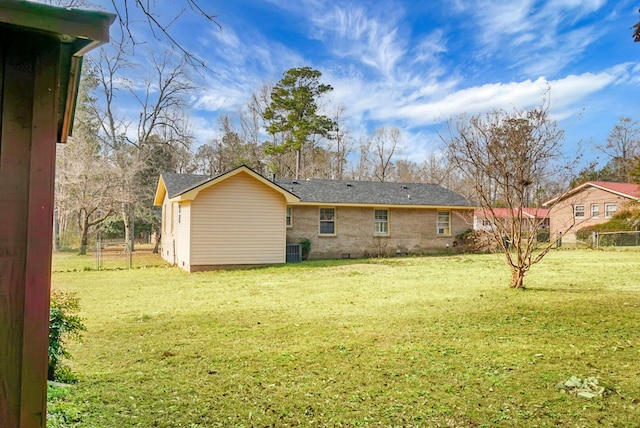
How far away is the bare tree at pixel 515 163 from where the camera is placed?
955cm

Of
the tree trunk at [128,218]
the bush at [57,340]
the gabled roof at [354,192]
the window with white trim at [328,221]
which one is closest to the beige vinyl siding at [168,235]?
the gabled roof at [354,192]

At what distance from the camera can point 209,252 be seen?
14508mm

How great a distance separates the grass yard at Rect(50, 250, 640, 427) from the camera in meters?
3.38

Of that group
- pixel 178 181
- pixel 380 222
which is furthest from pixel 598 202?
pixel 178 181

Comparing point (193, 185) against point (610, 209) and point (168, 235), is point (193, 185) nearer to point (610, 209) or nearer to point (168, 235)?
point (168, 235)

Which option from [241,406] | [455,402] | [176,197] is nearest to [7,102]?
[241,406]

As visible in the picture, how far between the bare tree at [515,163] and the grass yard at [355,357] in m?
1.39

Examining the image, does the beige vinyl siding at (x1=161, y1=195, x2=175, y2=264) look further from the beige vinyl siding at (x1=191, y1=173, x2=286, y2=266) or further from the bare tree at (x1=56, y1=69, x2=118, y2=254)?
the bare tree at (x1=56, y1=69, x2=118, y2=254)

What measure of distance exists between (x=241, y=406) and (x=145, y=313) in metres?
4.74

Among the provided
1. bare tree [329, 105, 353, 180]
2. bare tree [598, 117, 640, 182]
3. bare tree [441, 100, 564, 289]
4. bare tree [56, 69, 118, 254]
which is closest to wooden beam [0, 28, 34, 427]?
bare tree [441, 100, 564, 289]

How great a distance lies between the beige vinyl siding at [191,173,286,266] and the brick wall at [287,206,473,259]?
2.74 meters

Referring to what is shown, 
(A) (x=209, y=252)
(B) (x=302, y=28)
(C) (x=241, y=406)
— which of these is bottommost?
(C) (x=241, y=406)

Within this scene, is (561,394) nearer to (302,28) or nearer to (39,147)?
(39,147)

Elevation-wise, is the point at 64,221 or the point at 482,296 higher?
the point at 64,221
